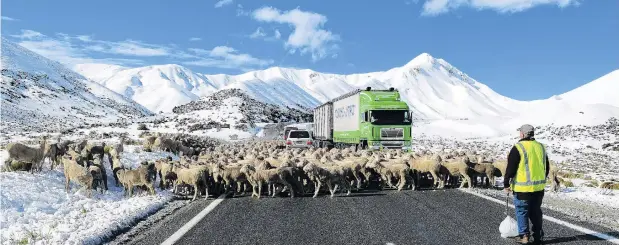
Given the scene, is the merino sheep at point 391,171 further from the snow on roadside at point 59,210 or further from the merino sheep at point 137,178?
the merino sheep at point 137,178

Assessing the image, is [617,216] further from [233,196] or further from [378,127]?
[378,127]

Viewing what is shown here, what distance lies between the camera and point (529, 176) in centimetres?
719

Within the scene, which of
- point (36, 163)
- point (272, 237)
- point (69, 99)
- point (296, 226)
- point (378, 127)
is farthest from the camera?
point (69, 99)

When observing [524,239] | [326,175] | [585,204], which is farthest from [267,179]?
[585,204]

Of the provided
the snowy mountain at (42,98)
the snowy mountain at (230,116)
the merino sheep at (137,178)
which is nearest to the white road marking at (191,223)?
the merino sheep at (137,178)

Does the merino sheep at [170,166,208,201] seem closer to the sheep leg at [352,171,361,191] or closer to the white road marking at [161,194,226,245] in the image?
the white road marking at [161,194,226,245]

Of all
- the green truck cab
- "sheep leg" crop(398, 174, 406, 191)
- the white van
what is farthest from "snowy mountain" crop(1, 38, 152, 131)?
"sheep leg" crop(398, 174, 406, 191)

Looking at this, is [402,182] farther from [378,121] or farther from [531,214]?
[378,121]

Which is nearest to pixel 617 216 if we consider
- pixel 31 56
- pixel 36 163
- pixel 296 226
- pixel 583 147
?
pixel 296 226

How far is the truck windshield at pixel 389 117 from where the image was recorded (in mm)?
26500

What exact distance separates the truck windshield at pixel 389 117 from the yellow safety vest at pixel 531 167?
753 inches

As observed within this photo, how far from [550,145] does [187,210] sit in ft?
149

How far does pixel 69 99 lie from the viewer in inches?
5433

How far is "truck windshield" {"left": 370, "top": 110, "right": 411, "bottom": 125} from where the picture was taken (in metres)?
26.5
